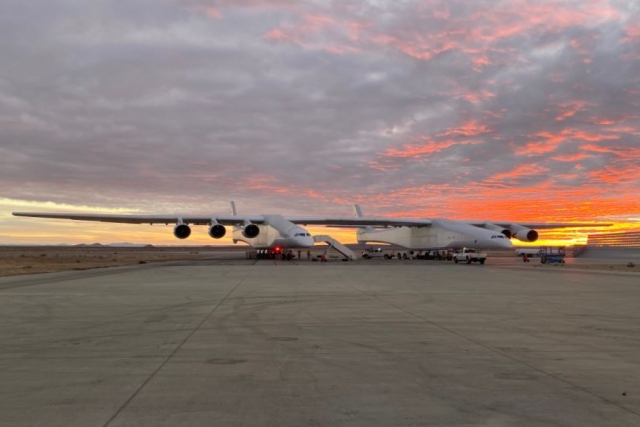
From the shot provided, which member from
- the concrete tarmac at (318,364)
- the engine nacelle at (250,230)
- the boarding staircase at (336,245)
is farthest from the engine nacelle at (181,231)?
the concrete tarmac at (318,364)

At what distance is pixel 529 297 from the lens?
14836mm

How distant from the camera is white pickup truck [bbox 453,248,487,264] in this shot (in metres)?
41.2

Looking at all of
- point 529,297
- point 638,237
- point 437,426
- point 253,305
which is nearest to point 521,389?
point 437,426

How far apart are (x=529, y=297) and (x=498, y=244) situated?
28.0 meters

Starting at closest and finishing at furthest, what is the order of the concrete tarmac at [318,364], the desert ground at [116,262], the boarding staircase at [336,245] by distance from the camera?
the concrete tarmac at [318,364], the desert ground at [116,262], the boarding staircase at [336,245]

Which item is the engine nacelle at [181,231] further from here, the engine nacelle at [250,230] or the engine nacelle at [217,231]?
the engine nacelle at [250,230]

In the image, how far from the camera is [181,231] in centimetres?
4184

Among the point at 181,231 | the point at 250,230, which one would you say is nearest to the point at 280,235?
the point at 250,230

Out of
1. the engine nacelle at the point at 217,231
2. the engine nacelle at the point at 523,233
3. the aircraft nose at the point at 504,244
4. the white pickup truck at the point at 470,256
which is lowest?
the white pickup truck at the point at 470,256

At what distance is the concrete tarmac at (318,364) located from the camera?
454 cm

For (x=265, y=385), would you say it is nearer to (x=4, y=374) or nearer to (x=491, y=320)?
(x=4, y=374)

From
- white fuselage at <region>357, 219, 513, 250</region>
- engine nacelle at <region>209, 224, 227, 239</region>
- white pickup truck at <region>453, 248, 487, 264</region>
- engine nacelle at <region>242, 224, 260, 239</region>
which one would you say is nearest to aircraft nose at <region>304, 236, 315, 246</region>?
engine nacelle at <region>242, 224, 260, 239</region>

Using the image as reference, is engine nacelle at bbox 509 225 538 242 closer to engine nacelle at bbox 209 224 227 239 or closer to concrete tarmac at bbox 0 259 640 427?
engine nacelle at bbox 209 224 227 239

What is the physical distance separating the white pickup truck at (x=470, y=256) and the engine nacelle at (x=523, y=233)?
7.34 meters
